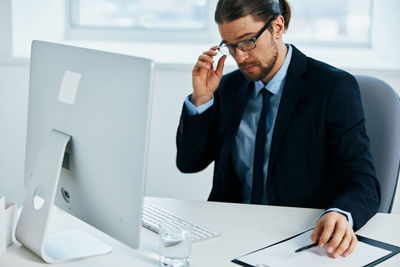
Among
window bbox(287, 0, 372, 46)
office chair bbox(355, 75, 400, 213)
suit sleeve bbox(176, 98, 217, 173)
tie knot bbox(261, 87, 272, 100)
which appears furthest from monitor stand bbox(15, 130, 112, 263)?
window bbox(287, 0, 372, 46)

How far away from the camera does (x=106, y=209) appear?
44.6 inches

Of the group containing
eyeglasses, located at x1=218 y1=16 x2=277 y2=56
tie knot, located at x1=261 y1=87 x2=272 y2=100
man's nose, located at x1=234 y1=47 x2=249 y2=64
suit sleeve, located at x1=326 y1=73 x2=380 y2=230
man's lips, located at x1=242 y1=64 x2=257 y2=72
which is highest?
eyeglasses, located at x1=218 y1=16 x2=277 y2=56

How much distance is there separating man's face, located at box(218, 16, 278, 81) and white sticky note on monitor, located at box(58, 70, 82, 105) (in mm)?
647

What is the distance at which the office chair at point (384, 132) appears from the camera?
1.64m

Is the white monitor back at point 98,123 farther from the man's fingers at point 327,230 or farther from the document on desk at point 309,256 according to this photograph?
the man's fingers at point 327,230

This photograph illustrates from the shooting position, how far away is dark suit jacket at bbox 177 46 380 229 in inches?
61.8

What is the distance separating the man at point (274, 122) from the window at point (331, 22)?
1394 millimetres

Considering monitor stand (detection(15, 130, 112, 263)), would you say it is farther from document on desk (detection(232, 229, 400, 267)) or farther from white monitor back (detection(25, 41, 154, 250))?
Answer: document on desk (detection(232, 229, 400, 267))

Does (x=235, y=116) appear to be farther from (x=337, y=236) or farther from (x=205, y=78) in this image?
(x=337, y=236)

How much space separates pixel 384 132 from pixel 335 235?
0.55m

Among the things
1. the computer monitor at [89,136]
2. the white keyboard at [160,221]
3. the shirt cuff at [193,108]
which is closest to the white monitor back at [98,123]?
the computer monitor at [89,136]

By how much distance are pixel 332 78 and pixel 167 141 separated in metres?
1.30

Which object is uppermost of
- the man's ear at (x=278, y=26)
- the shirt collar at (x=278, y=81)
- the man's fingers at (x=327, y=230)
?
the man's ear at (x=278, y=26)

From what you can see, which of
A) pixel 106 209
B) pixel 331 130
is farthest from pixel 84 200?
pixel 331 130
